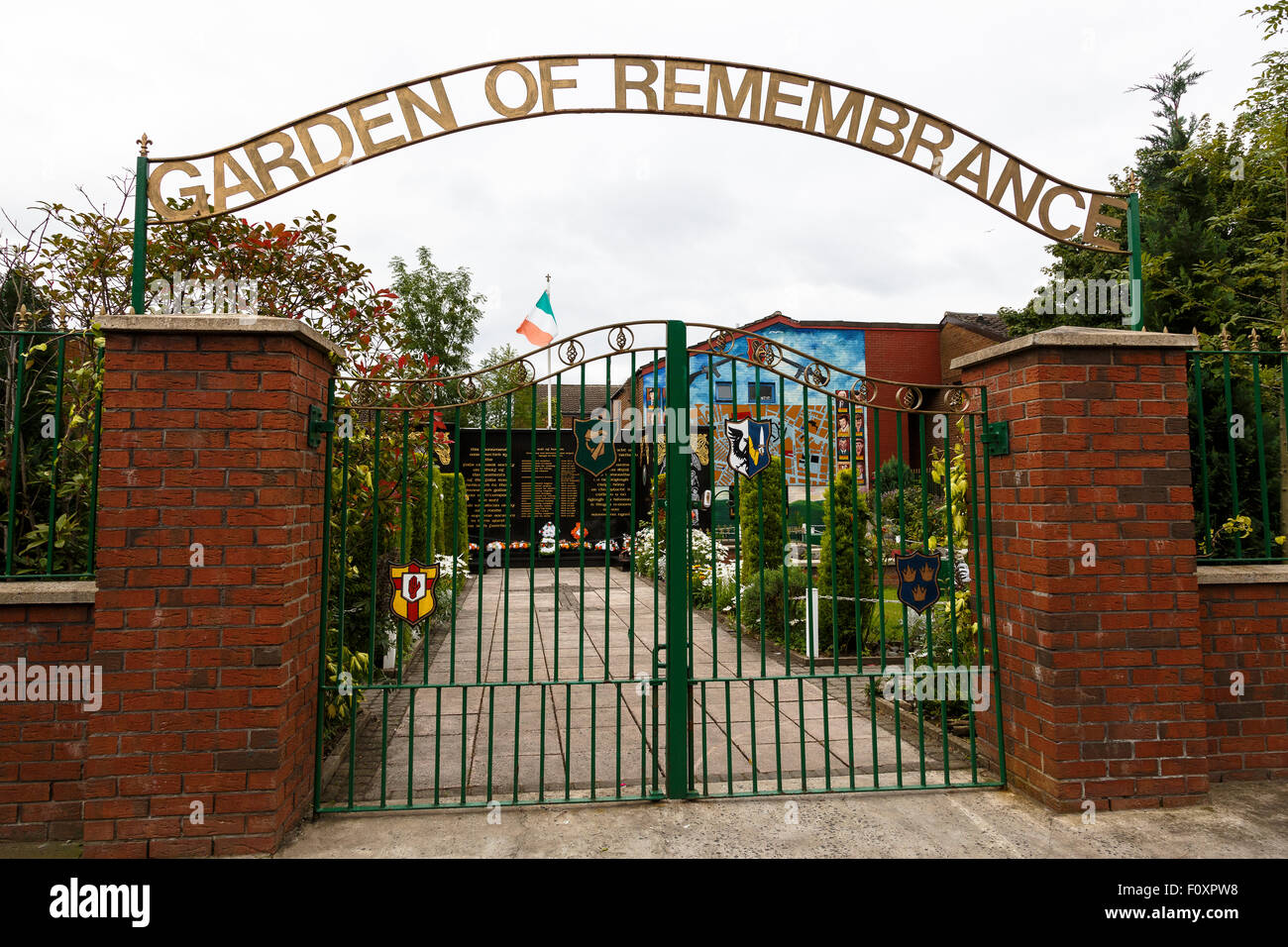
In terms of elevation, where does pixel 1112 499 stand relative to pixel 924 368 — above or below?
below

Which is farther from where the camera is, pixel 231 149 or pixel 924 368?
pixel 924 368

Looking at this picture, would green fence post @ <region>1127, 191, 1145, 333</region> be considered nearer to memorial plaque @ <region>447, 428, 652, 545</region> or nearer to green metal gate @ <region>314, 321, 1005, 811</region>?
green metal gate @ <region>314, 321, 1005, 811</region>

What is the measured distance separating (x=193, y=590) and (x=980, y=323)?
87.0 feet

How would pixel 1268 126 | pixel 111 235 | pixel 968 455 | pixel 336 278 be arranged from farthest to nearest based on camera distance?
pixel 1268 126 < pixel 336 278 < pixel 111 235 < pixel 968 455

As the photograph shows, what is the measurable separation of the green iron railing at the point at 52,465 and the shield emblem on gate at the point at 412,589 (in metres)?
1.31

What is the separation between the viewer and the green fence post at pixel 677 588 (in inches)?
132

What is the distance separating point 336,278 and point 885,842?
487 centimetres

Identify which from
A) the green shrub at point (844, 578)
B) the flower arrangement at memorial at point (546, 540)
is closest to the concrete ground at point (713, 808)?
the green shrub at point (844, 578)

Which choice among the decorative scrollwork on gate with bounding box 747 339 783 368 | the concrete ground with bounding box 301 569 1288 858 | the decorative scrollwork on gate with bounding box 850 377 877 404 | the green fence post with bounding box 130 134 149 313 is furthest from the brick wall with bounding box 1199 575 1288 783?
the green fence post with bounding box 130 134 149 313

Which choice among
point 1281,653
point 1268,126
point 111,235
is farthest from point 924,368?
point 111,235

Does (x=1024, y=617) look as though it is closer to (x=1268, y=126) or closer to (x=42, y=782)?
(x=42, y=782)

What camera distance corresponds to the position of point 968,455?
147 inches

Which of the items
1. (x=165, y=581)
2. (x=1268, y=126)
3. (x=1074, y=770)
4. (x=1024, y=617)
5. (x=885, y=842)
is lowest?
(x=885, y=842)

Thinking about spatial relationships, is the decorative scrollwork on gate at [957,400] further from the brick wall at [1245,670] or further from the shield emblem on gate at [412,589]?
the shield emblem on gate at [412,589]
